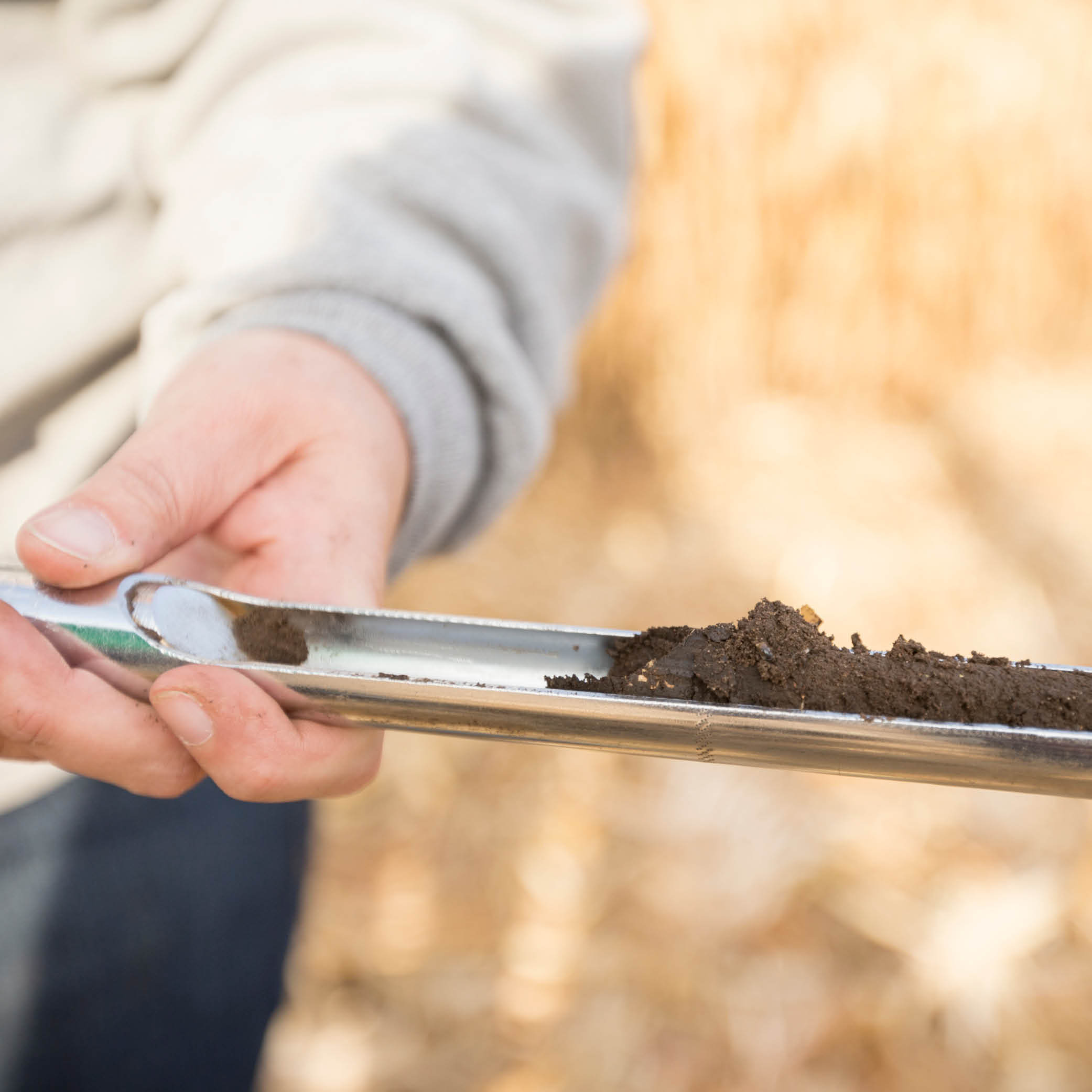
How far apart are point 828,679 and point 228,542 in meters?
0.48

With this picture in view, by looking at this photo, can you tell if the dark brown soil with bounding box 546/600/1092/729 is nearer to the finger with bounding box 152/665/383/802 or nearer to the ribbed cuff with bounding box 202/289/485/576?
the finger with bounding box 152/665/383/802

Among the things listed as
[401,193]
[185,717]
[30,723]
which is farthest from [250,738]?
[401,193]

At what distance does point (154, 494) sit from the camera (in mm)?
569

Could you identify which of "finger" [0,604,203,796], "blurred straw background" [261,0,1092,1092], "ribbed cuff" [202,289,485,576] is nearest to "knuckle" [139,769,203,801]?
"finger" [0,604,203,796]

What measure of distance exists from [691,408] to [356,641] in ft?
6.85

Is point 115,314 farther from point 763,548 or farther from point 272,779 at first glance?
point 763,548

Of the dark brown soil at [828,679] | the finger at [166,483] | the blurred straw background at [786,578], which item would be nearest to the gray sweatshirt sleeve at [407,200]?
the finger at [166,483]

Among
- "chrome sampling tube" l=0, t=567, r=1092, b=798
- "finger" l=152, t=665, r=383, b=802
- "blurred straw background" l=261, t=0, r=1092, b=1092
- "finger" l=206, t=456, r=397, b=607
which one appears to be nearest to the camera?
"chrome sampling tube" l=0, t=567, r=1092, b=798

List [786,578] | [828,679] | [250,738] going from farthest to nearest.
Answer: [786,578] → [250,738] → [828,679]

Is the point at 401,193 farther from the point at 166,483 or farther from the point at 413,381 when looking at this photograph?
the point at 166,483

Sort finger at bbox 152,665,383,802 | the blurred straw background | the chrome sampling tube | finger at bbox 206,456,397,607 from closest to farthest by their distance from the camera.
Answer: the chrome sampling tube < finger at bbox 152,665,383,802 < finger at bbox 206,456,397,607 < the blurred straw background

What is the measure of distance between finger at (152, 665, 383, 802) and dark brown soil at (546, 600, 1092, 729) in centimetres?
19

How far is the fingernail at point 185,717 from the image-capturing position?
532mm

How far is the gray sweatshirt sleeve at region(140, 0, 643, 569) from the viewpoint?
74 centimetres
